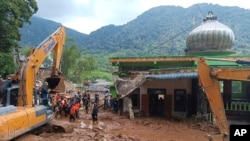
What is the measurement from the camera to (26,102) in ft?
45.4

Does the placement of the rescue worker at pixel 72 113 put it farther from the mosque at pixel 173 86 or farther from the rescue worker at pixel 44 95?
the rescue worker at pixel 44 95

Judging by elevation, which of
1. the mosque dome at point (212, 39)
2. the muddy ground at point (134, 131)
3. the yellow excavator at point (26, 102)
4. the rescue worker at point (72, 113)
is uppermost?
the mosque dome at point (212, 39)

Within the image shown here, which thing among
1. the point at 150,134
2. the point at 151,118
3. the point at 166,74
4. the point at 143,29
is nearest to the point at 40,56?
the point at 150,134

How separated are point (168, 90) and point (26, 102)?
13.1 m

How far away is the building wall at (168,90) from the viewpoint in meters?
24.4

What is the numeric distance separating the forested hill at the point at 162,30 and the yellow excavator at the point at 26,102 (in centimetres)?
7336

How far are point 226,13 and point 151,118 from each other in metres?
120

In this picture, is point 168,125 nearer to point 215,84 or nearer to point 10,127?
point 215,84

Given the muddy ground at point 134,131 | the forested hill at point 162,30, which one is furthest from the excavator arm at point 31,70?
the forested hill at point 162,30

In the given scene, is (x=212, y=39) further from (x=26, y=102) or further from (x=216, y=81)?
(x=26, y=102)

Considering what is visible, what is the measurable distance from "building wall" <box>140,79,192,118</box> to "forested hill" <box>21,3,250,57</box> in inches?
2521

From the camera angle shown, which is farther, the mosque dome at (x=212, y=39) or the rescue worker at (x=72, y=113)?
the mosque dome at (x=212, y=39)

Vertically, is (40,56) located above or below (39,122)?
above

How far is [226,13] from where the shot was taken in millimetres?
134375
